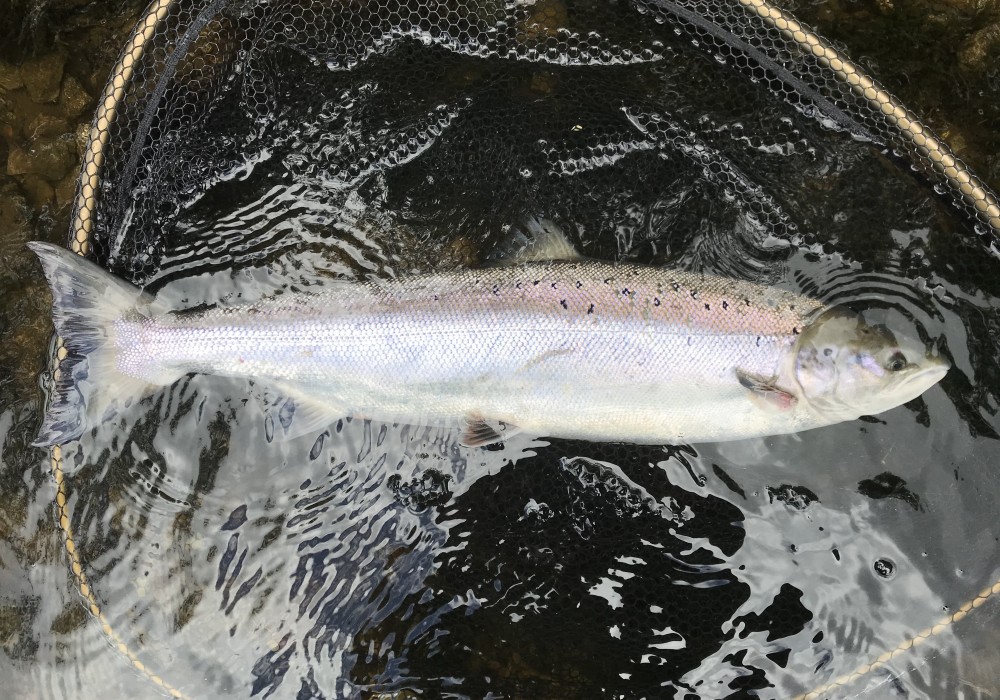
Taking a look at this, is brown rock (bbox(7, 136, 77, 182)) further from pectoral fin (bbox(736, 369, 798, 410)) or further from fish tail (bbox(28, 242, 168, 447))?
pectoral fin (bbox(736, 369, 798, 410))

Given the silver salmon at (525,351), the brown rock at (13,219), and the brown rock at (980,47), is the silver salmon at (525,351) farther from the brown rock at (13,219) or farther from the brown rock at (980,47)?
the brown rock at (980,47)

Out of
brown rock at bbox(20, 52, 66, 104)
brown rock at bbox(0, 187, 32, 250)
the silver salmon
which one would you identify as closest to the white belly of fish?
the silver salmon

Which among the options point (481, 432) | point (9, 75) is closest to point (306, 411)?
point (481, 432)

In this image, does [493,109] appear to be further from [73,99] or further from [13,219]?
[13,219]

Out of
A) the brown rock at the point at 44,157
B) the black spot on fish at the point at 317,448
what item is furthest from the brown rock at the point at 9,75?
the black spot on fish at the point at 317,448

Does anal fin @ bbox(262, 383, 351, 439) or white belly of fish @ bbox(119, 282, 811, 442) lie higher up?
white belly of fish @ bbox(119, 282, 811, 442)
